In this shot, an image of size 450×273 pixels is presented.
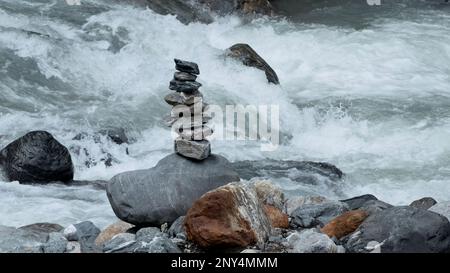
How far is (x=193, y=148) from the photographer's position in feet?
27.3

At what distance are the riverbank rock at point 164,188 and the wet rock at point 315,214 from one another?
80 cm

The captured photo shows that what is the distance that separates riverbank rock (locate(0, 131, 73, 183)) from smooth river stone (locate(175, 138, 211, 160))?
3076 mm

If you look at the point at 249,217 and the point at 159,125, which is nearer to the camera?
the point at 249,217

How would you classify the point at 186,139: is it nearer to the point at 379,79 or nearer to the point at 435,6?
the point at 379,79

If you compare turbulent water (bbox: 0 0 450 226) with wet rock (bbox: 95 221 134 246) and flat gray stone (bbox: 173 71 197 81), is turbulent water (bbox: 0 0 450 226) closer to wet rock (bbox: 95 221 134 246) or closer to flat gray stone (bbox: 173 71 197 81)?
wet rock (bbox: 95 221 134 246)

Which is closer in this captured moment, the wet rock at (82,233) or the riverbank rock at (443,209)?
the wet rock at (82,233)

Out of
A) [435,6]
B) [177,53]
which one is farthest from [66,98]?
[435,6]

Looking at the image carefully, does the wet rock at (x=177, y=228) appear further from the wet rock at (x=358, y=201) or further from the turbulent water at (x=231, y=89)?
the wet rock at (x=358, y=201)

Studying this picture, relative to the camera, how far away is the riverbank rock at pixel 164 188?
325 inches

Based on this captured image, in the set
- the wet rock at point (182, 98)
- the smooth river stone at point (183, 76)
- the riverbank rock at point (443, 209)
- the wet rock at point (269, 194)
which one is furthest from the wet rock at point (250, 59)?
the riverbank rock at point (443, 209)

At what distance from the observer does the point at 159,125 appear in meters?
13.3

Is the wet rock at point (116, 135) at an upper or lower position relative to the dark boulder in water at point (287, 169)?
upper

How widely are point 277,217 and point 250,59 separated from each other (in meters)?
8.10

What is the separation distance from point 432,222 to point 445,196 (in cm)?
463
